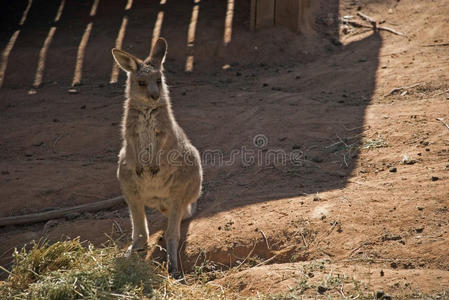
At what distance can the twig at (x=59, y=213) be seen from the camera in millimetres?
5227

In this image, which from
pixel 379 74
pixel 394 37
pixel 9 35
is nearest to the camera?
pixel 379 74

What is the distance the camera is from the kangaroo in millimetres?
4465

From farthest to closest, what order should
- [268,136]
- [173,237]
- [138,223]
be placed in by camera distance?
[268,136]
[138,223]
[173,237]

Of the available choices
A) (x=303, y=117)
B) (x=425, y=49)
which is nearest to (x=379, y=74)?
(x=425, y=49)

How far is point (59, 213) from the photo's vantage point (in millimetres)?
5293

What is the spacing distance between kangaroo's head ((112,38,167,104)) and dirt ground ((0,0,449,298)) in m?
1.18

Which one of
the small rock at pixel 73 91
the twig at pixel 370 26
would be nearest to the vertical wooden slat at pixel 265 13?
the twig at pixel 370 26

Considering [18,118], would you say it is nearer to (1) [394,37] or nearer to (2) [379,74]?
(2) [379,74]

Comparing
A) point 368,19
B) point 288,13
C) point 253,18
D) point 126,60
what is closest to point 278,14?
point 288,13

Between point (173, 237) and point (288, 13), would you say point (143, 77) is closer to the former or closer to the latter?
point (173, 237)

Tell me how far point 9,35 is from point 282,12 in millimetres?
4725

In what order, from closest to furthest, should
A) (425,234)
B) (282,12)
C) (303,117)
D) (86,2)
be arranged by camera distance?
(425,234) → (303,117) → (282,12) → (86,2)

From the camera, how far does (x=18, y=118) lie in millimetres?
7441

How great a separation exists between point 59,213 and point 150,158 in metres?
1.40
